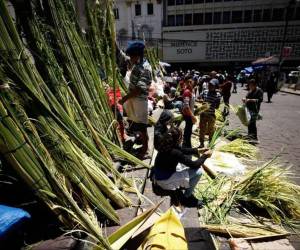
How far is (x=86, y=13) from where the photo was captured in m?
4.62

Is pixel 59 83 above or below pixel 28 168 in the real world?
above

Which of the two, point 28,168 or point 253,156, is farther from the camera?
point 253,156

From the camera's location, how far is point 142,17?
38406mm

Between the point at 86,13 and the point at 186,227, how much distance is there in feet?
12.0

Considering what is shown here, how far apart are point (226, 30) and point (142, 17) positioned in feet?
38.0

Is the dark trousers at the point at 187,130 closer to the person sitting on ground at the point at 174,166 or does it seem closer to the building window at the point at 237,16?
the person sitting on ground at the point at 174,166

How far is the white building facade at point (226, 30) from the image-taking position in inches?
1309

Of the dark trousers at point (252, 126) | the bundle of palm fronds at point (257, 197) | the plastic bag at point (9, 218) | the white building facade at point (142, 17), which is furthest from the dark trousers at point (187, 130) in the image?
the white building facade at point (142, 17)

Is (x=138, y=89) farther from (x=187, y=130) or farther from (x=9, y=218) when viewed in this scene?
(x=9, y=218)

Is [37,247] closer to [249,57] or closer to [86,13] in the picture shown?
[86,13]

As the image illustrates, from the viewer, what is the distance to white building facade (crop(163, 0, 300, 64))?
3325 cm

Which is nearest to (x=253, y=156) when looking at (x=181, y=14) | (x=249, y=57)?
(x=249, y=57)

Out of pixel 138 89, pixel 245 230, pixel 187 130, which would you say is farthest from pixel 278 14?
pixel 245 230

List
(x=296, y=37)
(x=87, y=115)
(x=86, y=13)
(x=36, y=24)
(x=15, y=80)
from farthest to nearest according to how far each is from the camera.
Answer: (x=296, y=37) < (x=86, y=13) < (x=87, y=115) < (x=36, y=24) < (x=15, y=80)
